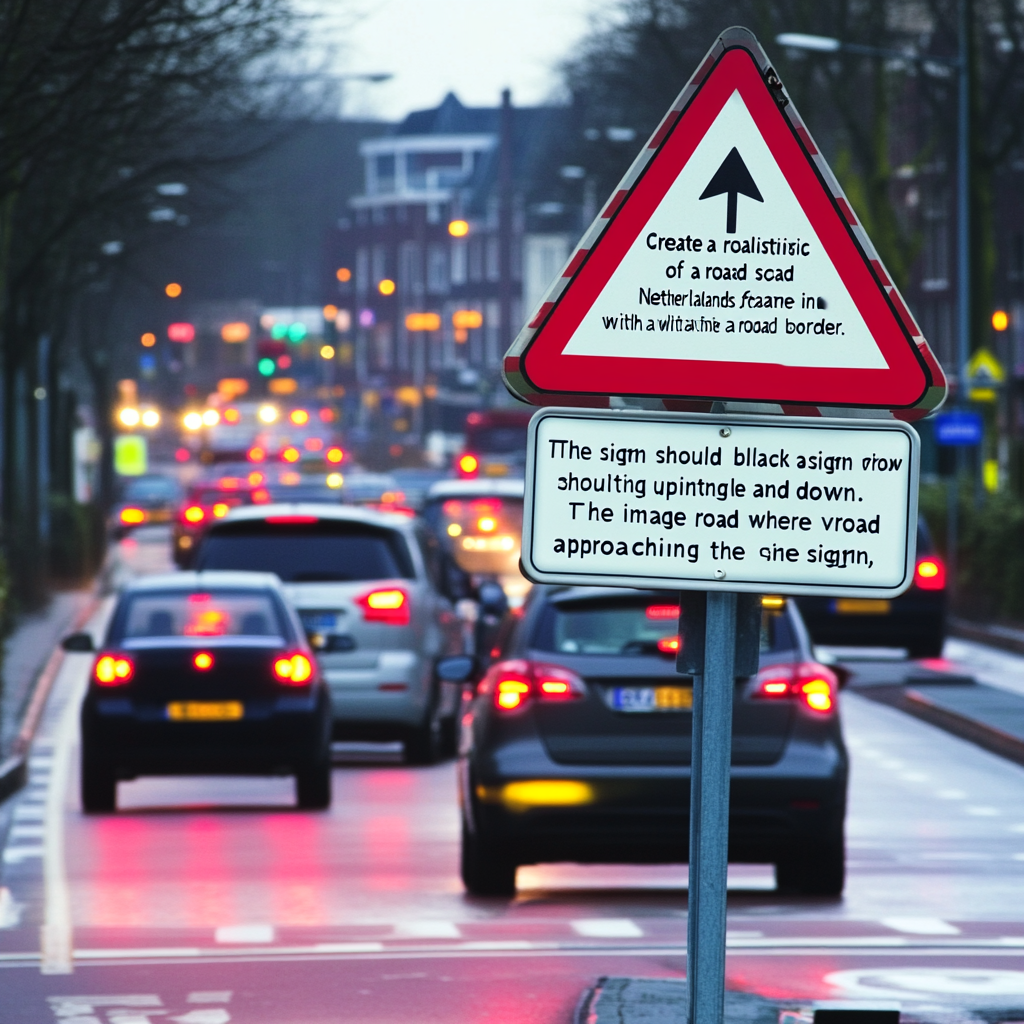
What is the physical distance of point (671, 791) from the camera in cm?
1219

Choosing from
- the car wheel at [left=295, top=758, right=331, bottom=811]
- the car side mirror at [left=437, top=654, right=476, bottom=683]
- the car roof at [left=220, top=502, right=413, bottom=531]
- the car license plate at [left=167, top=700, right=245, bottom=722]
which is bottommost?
the car wheel at [left=295, top=758, right=331, bottom=811]

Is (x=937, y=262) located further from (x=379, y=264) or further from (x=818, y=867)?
(x=379, y=264)

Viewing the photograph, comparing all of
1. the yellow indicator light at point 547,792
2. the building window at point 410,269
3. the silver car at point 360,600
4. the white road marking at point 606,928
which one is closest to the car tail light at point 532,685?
the yellow indicator light at point 547,792

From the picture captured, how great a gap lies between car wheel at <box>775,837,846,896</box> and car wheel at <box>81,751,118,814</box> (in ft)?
17.9

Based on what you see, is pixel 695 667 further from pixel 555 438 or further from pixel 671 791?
pixel 671 791

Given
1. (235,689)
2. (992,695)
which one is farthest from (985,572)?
(235,689)

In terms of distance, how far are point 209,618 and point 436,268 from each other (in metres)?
125

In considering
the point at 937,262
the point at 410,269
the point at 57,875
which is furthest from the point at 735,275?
the point at 410,269

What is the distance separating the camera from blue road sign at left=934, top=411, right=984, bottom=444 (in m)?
36.0

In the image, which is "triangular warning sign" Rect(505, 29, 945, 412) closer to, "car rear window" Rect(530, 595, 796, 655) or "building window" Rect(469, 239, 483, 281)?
"car rear window" Rect(530, 595, 796, 655)

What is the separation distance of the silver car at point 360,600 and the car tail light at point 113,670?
7.86ft

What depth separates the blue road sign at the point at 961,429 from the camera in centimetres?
3597

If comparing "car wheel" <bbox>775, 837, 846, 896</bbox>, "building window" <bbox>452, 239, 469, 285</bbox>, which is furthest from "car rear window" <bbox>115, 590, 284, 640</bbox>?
"building window" <bbox>452, 239, 469, 285</bbox>

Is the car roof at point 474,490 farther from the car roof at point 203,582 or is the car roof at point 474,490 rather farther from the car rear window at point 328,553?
the car roof at point 203,582
